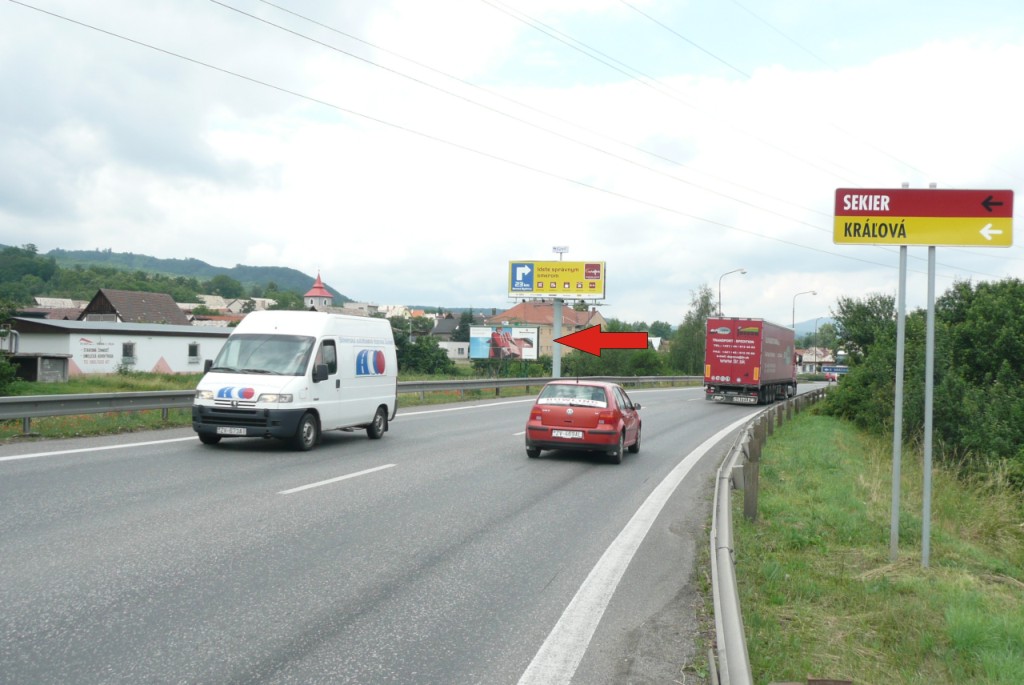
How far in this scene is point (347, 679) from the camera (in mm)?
4414

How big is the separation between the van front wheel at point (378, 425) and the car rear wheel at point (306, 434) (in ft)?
7.12

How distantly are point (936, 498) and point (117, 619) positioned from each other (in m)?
13.0

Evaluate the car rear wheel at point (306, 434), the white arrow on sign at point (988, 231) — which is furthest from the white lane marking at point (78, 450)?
the white arrow on sign at point (988, 231)

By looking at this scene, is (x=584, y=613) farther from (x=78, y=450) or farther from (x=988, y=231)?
(x=78, y=450)

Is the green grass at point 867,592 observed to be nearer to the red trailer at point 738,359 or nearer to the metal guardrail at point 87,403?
the metal guardrail at point 87,403

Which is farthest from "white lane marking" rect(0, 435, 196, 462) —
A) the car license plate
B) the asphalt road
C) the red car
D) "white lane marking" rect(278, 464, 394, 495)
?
the red car

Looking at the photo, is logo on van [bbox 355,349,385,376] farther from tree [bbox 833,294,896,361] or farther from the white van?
tree [bbox 833,294,896,361]

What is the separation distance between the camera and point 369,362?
667 inches

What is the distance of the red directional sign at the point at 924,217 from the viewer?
741 centimetres

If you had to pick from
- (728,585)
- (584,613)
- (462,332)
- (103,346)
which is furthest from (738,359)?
(462,332)

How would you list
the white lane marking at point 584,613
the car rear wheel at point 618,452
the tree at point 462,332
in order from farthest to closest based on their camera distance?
the tree at point 462,332 → the car rear wheel at point 618,452 → the white lane marking at point 584,613

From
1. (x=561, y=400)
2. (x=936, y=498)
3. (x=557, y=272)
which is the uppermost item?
(x=557, y=272)

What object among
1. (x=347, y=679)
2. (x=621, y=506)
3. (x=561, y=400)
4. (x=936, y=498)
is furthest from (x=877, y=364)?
(x=347, y=679)

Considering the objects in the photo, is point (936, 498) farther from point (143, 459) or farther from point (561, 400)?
point (143, 459)
